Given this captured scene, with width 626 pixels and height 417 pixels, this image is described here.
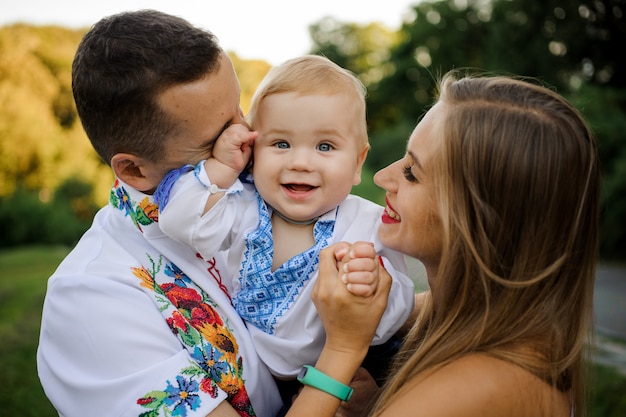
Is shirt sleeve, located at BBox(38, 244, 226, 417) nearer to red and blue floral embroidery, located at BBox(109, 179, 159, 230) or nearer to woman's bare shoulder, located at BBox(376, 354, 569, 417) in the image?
red and blue floral embroidery, located at BBox(109, 179, 159, 230)

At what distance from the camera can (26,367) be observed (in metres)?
6.79

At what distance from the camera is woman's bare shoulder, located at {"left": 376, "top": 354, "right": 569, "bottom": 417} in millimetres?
1803

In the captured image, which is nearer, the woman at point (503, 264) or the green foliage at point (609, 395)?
the woman at point (503, 264)

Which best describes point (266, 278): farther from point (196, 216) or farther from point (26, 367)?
point (26, 367)

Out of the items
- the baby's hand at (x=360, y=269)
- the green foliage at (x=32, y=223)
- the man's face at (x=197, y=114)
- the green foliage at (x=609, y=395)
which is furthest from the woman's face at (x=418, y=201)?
the green foliage at (x=32, y=223)

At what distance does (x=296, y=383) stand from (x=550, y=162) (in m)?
1.20

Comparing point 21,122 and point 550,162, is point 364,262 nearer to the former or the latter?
point 550,162

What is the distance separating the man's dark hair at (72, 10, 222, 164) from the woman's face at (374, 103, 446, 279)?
0.75 m

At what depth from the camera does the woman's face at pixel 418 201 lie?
2076 millimetres

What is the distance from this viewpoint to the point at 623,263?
446 inches

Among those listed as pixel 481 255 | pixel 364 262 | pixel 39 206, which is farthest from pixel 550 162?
pixel 39 206

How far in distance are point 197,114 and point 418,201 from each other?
2.64 feet

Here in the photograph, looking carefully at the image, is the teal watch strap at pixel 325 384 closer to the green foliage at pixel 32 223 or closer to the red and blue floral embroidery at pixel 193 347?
the red and blue floral embroidery at pixel 193 347

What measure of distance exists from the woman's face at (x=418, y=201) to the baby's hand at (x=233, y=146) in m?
0.53
